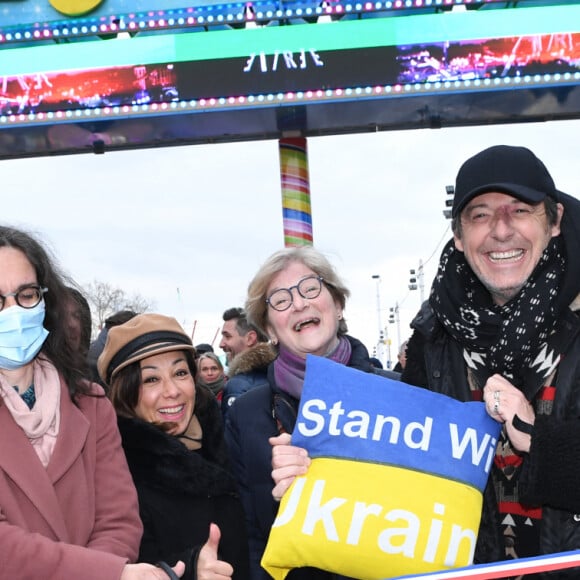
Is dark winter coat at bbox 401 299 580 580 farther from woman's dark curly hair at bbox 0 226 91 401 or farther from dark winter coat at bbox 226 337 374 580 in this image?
woman's dark curly hair at bbox 0 226 91 401

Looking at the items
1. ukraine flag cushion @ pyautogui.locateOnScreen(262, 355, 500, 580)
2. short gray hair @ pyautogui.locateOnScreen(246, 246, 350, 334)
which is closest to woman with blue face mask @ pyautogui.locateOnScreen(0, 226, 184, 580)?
ukraine flag cushion @ pyautogui.locateOnScreen(262, 355, 500, 580)

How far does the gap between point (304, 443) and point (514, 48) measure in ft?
22.6

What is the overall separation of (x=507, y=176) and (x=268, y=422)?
1199 millimetres

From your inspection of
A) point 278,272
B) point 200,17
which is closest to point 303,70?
point 200,17

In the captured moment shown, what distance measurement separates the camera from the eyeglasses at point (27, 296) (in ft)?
6.65

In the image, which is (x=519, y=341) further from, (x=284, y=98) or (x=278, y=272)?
(x=284, y=98)

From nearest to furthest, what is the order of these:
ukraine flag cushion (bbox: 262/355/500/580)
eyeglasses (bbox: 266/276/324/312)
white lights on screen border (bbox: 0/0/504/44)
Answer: ukraine flag cushion (bbox: 262/355/500/580), eyeglasses (bbox: 266/276/324/312), white lights on screen border (bbox: 0/0/504/44)

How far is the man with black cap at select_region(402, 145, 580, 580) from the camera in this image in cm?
180

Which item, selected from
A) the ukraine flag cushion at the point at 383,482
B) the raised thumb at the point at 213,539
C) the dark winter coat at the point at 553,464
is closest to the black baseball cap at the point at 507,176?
the dark winter coat at the point at 553,464

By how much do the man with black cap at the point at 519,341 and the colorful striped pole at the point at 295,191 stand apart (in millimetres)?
6586

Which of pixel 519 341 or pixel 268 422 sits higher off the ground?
pixel 519 341

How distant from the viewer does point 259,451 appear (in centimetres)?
253

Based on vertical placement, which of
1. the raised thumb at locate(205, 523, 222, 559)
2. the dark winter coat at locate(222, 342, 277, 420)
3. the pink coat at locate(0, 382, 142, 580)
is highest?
the pink coat at locate(0, 382, 142, 580)

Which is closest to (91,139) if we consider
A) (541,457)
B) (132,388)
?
(132,388)
